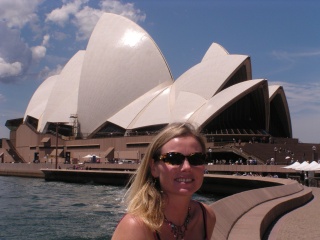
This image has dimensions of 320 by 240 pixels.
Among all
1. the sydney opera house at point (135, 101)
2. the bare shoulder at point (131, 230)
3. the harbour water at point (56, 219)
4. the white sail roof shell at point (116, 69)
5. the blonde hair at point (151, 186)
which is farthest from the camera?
the white sail roof shell at point (116, 69)

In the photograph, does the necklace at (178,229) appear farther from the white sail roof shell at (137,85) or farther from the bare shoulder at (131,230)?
the white sail roof shell at (137,85)

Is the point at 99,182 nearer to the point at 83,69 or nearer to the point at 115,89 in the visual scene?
the point at 115,89

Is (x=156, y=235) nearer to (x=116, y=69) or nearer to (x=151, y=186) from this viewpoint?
(x=151, y=186)

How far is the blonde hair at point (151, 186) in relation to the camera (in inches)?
74.1

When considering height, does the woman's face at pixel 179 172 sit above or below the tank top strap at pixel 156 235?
above

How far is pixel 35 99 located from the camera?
2282 inches

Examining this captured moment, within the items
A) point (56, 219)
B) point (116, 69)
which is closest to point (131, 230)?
point (56, 219)

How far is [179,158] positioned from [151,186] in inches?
7.1

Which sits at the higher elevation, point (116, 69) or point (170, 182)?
point (116, 69)

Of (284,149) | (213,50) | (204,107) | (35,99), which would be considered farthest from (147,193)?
(35,99)

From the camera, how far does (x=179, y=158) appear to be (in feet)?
6.35

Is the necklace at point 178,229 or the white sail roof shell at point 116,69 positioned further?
the white sail roof shell at point 116,69

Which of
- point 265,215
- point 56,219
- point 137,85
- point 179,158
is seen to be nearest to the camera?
point 179,158

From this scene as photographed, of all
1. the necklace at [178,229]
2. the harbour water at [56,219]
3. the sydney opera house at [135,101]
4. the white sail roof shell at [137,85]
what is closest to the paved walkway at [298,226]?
the harbour water at [56,219]
